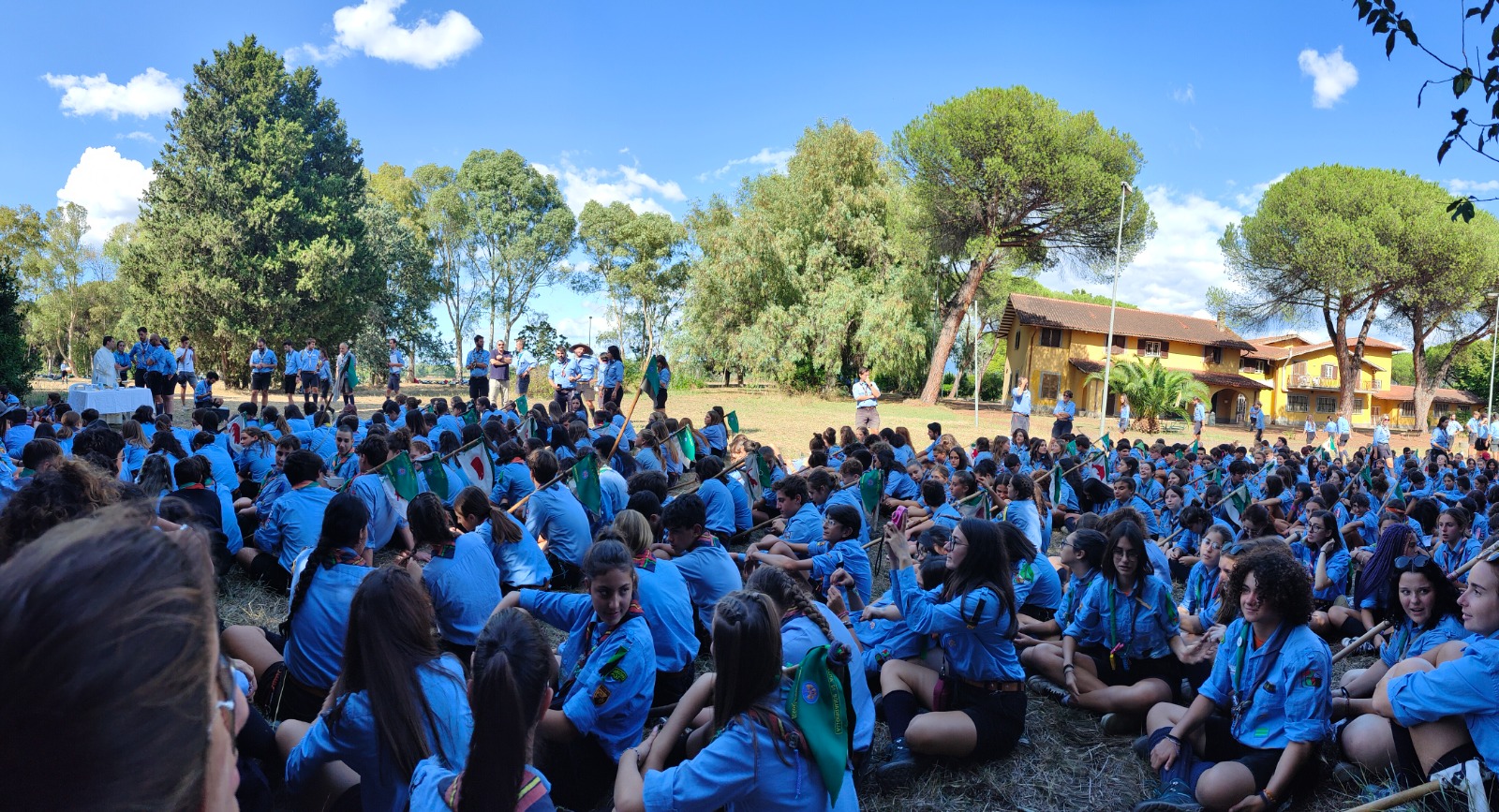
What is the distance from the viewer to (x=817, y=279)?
102ft

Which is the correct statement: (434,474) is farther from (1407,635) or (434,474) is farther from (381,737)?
(1407,635)

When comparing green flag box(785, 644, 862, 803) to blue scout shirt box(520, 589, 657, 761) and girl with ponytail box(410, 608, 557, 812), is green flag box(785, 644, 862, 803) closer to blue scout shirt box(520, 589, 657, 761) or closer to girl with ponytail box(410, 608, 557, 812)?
girl with ponytail box(410, 608, 557, 812)

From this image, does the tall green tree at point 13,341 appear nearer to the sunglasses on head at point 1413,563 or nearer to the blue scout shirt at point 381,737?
the blue scout shirt at point 381,737

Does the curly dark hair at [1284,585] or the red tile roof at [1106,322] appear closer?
the curly dark hair at [1284,585]

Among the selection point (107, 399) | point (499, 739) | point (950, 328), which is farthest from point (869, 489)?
point (950, 328)

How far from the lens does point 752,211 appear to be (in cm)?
3209

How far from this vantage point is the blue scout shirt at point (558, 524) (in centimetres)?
648

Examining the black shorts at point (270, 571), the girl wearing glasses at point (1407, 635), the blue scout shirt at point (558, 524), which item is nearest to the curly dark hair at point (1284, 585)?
the girl wearing glasses at point (1407, 635)

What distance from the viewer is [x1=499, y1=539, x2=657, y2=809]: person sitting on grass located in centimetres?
350

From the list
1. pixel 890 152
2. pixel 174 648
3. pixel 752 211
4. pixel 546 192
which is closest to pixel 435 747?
pixel 174 648

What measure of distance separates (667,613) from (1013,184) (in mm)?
30364

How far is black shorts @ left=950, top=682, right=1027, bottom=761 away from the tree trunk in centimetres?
2964

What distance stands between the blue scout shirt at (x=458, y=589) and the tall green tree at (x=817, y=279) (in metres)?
26.3

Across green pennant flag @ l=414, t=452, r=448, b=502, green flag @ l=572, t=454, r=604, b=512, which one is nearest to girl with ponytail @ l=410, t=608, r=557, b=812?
green flag @ l=572, t=454, r=604, b=512
